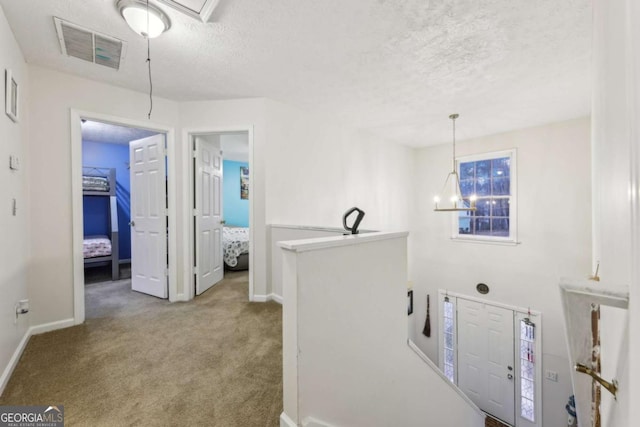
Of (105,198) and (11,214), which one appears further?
(105,198)

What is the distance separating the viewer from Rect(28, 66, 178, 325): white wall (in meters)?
2.31

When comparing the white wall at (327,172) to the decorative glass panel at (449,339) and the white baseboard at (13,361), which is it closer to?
the decorative glass panel at (449,339)

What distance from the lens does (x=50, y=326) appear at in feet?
7.70

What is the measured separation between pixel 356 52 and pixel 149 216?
2.92 m

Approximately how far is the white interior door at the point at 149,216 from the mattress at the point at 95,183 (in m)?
1.92

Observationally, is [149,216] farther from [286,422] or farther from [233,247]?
[286,422]

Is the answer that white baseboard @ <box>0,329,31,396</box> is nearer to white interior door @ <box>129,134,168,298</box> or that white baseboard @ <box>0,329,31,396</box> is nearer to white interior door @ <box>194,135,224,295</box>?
white interior door @ <box>129,134,168,298</box>

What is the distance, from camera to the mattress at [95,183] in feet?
15.2

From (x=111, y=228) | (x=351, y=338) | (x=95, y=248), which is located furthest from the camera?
(x=111, y=228)

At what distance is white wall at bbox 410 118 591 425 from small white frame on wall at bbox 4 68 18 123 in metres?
5.73

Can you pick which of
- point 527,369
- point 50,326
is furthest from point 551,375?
point 50,326

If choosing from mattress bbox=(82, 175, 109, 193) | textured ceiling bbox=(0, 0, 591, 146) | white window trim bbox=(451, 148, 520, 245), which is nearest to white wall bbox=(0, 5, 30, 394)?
textured ceiling bbox=(0, 0, 591, 146)

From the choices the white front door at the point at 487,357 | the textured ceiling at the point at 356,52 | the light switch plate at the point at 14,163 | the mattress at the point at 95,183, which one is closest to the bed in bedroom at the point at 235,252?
the mattress at the point at 95,183

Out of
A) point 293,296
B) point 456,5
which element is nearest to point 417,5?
point 456,5
